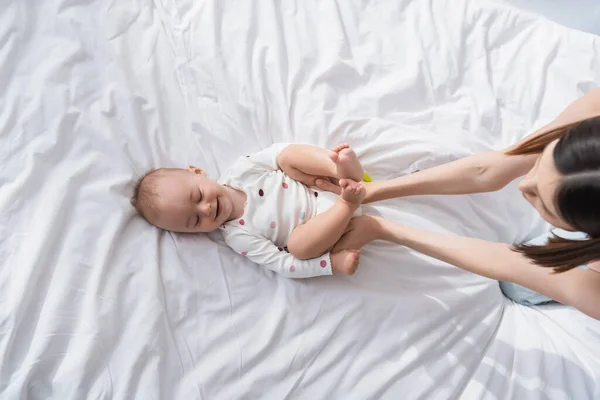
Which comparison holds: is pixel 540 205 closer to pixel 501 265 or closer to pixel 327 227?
pixel 501 265

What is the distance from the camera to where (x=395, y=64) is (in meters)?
1.17

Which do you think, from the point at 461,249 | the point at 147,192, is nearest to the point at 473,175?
the point at 461,249

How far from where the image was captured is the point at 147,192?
95cm

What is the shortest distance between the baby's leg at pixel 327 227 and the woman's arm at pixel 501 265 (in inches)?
3.3

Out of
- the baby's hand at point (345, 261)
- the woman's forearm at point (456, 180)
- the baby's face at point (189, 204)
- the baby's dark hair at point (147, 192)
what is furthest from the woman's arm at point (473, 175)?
the baby's dark hair at point (147, 192)

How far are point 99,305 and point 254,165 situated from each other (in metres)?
0.43

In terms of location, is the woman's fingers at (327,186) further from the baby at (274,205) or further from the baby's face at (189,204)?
the baby's face at (189,204)

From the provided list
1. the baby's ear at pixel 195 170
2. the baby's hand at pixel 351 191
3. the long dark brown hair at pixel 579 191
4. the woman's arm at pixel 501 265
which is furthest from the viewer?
the baby's ear at pixel 195 170

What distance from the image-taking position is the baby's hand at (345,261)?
0.95 metres

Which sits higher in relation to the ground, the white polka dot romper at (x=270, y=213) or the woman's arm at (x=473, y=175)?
the woman's arm at (x=473, y=175)

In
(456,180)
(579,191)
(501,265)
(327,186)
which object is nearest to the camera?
(579,191)

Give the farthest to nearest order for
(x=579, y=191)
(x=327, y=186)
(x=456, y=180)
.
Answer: (x=327, y=186) < (x=456, y=180) < (x=579, y=191)

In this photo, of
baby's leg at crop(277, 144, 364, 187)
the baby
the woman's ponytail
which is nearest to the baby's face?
the baby

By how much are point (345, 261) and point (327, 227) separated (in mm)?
79
